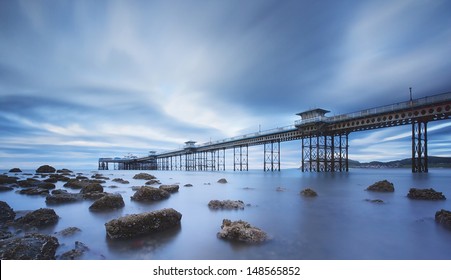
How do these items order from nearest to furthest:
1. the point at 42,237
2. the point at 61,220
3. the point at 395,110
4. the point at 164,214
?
the point at 42,237, the point at 164,214, the point at 61,220, the point at 395,110

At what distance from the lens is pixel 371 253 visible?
4797mm

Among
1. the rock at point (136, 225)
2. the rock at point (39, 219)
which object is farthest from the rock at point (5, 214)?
the rock at point (136, 225)

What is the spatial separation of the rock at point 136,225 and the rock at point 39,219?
3312 mm

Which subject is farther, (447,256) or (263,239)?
(263,239)

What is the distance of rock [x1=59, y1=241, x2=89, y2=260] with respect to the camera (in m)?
4.61

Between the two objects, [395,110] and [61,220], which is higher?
[395,110]

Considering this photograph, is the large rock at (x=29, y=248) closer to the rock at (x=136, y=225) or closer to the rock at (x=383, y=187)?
the rock at (x=136, y=225)

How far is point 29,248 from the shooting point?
4.25 m

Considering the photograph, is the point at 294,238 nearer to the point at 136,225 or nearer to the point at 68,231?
the point at 136,225

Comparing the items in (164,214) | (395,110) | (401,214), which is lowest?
(401,214)

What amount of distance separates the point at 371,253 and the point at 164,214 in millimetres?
5407
